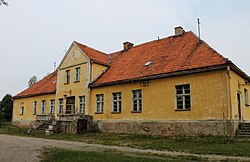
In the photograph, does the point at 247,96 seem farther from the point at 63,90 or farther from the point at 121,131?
the point at 63,90

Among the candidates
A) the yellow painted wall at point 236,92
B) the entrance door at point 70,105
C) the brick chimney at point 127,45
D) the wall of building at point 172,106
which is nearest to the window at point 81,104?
the entrance door at point 70,105

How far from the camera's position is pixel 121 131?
20.9 meters

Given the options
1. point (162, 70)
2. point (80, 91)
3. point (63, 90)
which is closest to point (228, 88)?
point (162, 70)

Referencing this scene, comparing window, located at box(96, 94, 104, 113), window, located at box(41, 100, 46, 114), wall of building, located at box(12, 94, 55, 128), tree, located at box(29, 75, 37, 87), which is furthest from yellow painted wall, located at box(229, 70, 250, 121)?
tree, located at box(29, 75, 37, 87)

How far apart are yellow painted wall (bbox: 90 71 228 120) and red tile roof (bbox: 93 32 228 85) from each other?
29.1 inches

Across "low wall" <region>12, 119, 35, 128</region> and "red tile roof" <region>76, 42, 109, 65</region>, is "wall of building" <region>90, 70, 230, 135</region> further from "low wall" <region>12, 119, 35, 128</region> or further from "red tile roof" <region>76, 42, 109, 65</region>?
"low wall" <region>12, 119, 35, 128</region>

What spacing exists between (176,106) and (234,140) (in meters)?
4.81

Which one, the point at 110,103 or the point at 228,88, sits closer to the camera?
the point at 228,88

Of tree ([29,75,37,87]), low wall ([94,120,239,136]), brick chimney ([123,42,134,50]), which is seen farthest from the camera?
tree ([29,75,37,87])

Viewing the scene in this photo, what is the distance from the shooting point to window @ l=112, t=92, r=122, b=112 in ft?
71.4

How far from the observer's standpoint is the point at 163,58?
69.3ft

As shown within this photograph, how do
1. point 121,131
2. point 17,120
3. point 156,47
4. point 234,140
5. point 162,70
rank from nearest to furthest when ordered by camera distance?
point 234,140 < point 162,70 < point 121,131 < point 156,47 < point 17,120

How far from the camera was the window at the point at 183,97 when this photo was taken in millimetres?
17531

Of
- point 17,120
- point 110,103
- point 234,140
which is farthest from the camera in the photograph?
point 17,120
